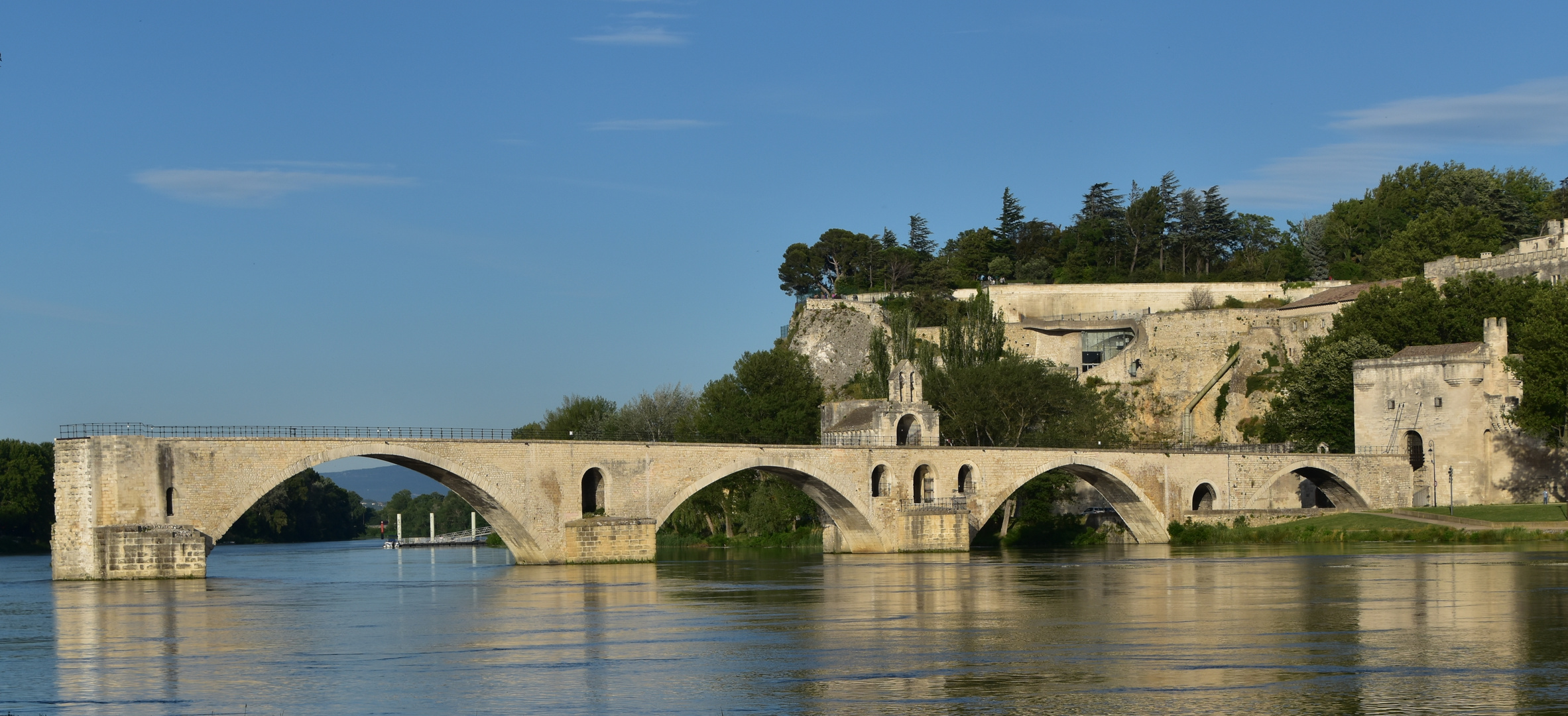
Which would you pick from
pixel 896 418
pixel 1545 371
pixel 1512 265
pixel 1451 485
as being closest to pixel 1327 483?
pixel 1451 485

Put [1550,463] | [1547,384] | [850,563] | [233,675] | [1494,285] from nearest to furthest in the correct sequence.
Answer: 1. [233,675]
2. [850,563]
3. [1547,384]
4. [1550,463]
5. [1494,285]

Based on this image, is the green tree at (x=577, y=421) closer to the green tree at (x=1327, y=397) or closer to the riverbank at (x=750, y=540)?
the riverbank at (x=750, y=540)

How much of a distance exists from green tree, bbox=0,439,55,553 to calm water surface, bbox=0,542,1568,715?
38.0 metres

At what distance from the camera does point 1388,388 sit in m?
63.5

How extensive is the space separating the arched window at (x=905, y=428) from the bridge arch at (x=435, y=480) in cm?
1677

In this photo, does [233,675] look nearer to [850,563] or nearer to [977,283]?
[850,563]

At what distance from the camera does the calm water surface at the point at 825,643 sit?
16.2 metres

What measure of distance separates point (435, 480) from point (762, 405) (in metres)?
30.2

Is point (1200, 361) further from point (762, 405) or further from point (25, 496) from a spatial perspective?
point (25, 496)

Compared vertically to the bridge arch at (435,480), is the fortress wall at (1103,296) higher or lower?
higher

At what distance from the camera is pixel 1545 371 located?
55.2 meters

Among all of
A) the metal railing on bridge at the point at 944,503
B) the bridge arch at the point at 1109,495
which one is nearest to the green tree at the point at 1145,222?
the bridge arch at the point at 1109,495

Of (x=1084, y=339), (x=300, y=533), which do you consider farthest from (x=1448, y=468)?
(x=300, y=533)

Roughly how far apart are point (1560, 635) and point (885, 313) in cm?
6450
